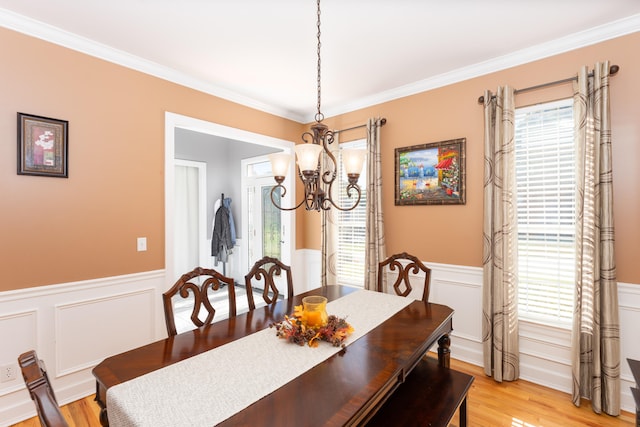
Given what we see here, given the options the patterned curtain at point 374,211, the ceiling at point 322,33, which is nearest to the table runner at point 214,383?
the patterned curtain at point 374,211

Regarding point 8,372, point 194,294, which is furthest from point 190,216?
point 194,294

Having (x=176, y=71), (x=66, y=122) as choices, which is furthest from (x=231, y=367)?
(x=176, y=71)

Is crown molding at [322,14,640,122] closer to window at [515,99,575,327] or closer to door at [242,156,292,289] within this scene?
window at [515,99,575,327]

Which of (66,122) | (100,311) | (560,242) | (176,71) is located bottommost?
(100,311)

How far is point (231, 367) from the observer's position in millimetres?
1287

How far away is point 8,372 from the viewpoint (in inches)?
80.4

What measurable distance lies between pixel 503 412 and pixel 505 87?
251cm

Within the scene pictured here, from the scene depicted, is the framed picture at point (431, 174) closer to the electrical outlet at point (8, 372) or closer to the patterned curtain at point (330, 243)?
the patterned curtain at point (330, 243)

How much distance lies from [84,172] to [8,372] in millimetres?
1435

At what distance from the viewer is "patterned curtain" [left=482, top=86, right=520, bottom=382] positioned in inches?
100

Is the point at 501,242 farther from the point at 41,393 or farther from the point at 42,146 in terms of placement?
the point at 42,146

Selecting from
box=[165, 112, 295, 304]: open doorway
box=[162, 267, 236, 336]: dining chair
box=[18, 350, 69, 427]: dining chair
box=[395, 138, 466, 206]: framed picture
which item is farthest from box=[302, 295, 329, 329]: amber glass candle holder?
box=[395, 138, 466, 206]: framed picture

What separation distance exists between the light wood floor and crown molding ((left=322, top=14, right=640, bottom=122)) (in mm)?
2668

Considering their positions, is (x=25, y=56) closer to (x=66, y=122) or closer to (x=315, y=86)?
(x=66, y=122)
